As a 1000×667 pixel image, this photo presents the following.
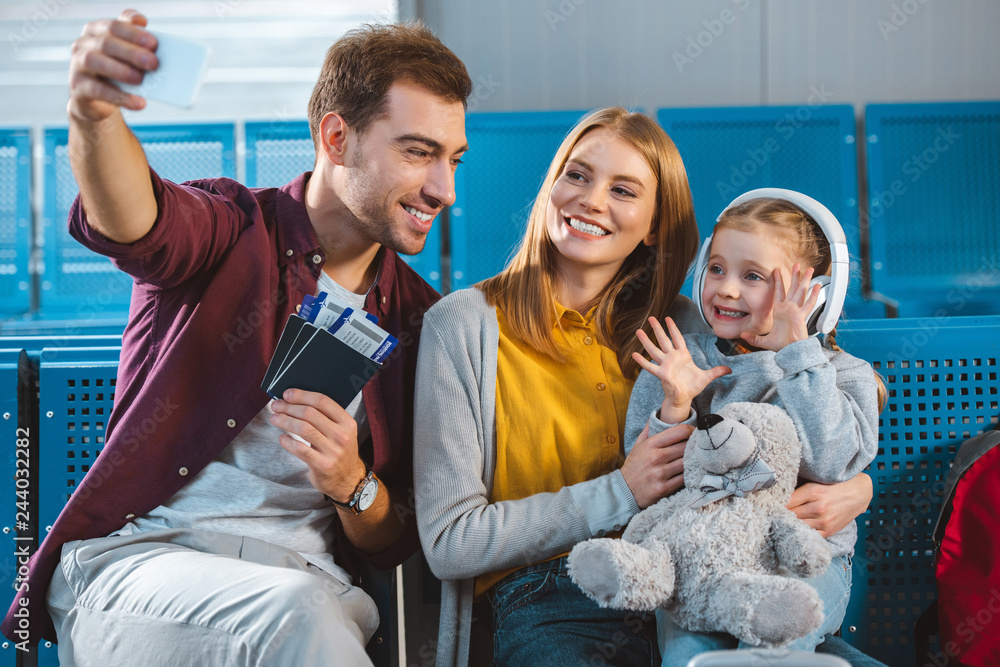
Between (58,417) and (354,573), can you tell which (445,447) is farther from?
(58,417)

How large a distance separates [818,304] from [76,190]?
332 centimetres

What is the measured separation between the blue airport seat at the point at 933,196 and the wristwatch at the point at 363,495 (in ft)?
9.11

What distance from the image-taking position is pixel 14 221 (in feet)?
11.3

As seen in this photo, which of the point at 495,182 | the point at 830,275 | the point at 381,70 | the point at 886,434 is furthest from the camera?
the point at 495,182

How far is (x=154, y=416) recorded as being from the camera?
1432mm

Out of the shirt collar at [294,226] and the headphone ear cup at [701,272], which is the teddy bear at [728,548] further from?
the shirt collar at [294,226]

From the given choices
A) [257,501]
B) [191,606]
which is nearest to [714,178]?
[257,501]

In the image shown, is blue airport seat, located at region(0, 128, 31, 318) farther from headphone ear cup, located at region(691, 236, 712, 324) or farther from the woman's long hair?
headphone ear cup, located at region(691, 236, 712, 324)

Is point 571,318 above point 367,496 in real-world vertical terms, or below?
above

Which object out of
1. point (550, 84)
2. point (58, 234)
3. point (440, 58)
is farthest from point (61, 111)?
point (440, 58)

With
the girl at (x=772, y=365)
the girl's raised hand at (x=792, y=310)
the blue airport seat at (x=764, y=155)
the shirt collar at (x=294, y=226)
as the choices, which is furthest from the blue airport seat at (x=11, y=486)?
the blue airport seat at (x=764, y=155)

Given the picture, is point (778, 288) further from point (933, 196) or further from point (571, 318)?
point (933, 196)

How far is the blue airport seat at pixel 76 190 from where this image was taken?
342 cm

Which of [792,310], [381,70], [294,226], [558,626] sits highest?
[381,70]
